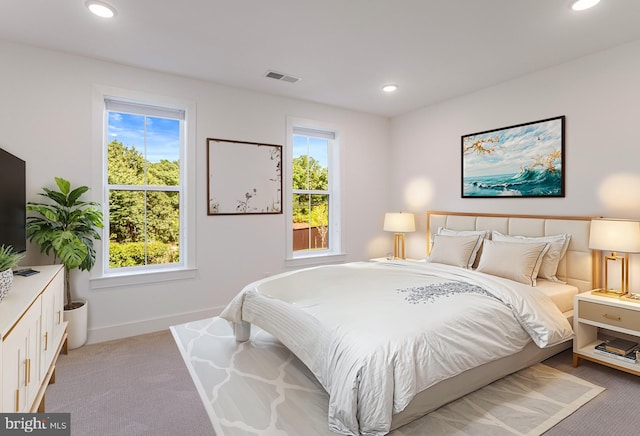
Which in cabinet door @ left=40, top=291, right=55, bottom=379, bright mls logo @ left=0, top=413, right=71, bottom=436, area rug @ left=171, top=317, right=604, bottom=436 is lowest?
area rug @ left=171, top=317, right=604, bottom=436

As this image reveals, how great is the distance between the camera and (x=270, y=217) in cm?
418

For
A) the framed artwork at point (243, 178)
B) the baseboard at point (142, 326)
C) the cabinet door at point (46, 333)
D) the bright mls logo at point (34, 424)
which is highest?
the framed artwork at point (243, 178)

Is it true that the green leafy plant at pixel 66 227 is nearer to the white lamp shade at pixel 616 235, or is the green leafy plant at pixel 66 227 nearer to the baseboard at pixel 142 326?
the baseboard at pixel 142 326

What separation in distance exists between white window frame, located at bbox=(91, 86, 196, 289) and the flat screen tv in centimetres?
65

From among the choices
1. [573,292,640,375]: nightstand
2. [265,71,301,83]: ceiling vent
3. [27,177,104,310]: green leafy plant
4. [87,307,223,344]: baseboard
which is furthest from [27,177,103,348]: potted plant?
[573,292,640,375]: nightstand

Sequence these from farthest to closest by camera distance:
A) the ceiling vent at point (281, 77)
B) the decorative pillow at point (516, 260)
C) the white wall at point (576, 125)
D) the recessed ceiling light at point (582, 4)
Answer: the ceiling vent at point (281, 77)
the decorative pillow at point (516, 260)
the white wall at point (576, 125)
the recessed ceiling light at point (582, 4)

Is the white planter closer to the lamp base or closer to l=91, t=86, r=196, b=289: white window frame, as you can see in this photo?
l=91, t=86, r=196, b=289: white window frame

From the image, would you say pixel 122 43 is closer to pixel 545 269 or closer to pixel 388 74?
pixel 388 74

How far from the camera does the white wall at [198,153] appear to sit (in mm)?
2914

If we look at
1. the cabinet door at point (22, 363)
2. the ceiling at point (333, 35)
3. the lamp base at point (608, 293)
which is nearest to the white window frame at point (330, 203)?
the ceiling at point (333, 35)

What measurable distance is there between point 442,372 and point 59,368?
113 inches

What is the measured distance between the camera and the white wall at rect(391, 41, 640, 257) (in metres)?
2.86

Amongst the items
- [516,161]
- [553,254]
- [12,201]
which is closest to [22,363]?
[12,201]

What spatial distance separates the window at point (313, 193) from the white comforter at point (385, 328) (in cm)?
157
